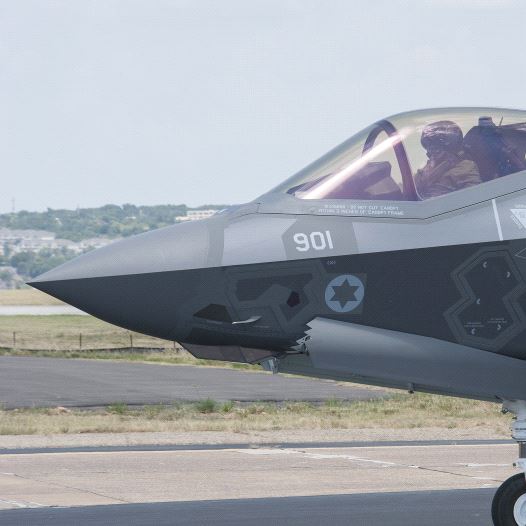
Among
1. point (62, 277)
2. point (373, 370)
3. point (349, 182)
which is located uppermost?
point (349, 182)

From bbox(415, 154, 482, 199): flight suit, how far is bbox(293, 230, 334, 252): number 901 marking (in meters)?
0.75

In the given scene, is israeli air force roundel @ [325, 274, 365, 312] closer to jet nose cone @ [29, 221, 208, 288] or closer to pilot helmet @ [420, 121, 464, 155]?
jet nose cone @ [29, 221, 208, 288]

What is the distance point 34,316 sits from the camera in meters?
101

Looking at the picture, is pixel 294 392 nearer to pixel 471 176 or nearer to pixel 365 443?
pixel 365 443

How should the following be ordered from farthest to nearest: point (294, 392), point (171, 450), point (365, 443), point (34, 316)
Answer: point (34, 316), point (294, 392), point (365, 443), point (171, 450)

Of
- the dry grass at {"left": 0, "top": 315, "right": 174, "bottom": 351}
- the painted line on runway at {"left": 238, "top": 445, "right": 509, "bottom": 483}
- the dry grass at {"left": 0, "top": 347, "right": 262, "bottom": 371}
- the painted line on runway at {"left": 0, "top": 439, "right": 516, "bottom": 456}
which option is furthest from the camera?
the dry grass at {"left": 0, "top": 315, "right": 174, "bottom": 351}

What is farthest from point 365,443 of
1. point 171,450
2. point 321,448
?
point 171,450

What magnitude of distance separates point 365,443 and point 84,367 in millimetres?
25025

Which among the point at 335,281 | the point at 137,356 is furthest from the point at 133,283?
the point at 137,356

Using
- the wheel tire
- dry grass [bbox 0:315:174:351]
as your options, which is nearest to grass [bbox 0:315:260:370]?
dry grass [bbox 0:315:174:351]

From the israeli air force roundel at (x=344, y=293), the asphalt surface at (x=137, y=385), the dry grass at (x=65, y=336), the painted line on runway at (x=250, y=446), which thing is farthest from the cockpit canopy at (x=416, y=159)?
the dry grass at (x=65, y=336)

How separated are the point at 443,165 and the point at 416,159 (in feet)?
0.64

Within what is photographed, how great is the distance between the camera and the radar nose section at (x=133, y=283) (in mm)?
8828

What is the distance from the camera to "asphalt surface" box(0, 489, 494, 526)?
1351cm
